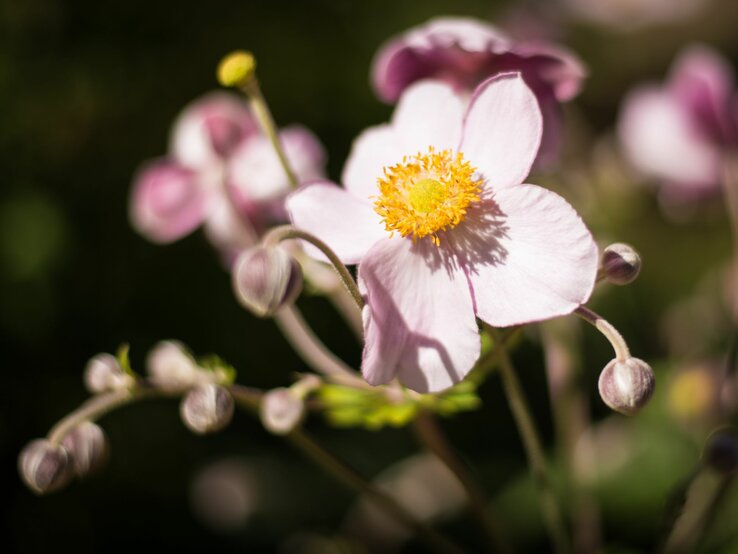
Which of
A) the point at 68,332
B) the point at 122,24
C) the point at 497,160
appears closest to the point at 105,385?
Result: the point at 497,160

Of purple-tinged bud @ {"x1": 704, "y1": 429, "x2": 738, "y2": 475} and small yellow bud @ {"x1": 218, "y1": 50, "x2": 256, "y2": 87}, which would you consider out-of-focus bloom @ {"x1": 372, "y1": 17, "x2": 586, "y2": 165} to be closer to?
small yellow bud @ {"x1": 218, "y1": 50, "x2": 256, "y2": 87}

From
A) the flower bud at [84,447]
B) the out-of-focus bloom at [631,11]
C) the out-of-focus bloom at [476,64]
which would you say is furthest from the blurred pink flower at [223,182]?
the out-of-focus bloom at [631,11]

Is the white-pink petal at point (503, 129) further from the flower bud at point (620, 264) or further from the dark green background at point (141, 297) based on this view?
the dark green background at point (141, 297)

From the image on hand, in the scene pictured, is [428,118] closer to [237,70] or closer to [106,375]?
[237,70]

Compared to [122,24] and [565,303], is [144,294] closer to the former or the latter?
[122,24]

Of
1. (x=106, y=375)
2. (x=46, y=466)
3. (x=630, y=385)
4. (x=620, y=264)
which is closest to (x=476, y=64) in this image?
(x=620, y=264)
